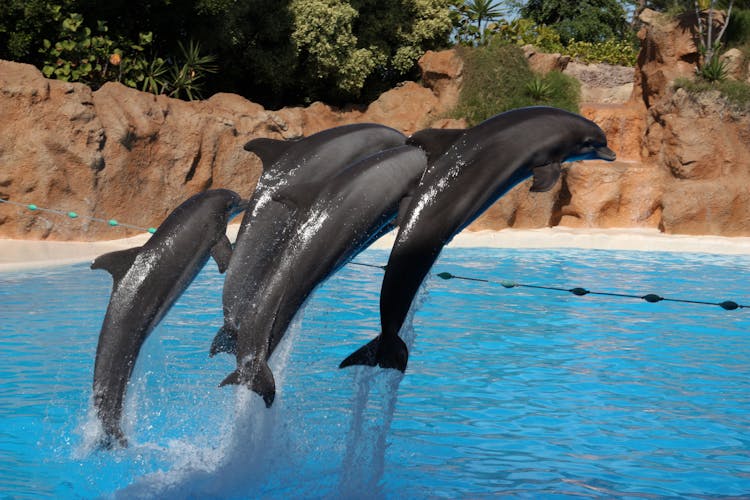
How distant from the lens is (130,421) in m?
4.84

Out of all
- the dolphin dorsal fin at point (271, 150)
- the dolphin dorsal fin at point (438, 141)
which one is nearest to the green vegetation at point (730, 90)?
the dolphin dorsal fin at point (271, 150)

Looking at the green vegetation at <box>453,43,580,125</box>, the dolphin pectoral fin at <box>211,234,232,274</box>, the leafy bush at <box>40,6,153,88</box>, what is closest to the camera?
the dolphin pectoral fin at <box>211,234,232,274</box>

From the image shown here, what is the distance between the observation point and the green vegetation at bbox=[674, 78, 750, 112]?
17.6m

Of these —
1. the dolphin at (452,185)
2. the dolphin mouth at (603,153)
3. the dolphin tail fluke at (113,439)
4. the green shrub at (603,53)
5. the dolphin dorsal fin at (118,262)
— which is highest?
the green shrub at (603,53)

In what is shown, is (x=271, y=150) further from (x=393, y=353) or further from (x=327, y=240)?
(x=393, y=353)

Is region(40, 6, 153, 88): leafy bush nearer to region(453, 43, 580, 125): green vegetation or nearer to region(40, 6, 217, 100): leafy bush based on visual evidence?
region(40, 6, 217, 100): leafy bush

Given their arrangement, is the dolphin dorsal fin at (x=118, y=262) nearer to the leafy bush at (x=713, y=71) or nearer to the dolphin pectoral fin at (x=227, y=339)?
the dolphin pectoral fin at (x=227, y=339)

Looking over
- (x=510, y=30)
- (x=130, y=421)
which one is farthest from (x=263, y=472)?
(x=510, y=30)

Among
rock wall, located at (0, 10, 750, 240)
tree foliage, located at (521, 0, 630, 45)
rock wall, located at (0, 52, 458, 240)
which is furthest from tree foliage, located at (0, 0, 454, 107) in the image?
tree foliage, located at (521, 0, 630, 45)

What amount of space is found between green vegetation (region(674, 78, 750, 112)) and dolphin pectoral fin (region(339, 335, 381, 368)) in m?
Answer: 15.9

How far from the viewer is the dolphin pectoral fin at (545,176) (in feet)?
12.1

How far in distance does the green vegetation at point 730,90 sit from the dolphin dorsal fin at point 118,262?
15.9 meters

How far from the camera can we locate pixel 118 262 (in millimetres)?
4160

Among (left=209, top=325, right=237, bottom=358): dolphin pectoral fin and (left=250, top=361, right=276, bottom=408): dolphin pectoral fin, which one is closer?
(left=250, top=361, right=276, bottom=408): dolphin pectoral fin
